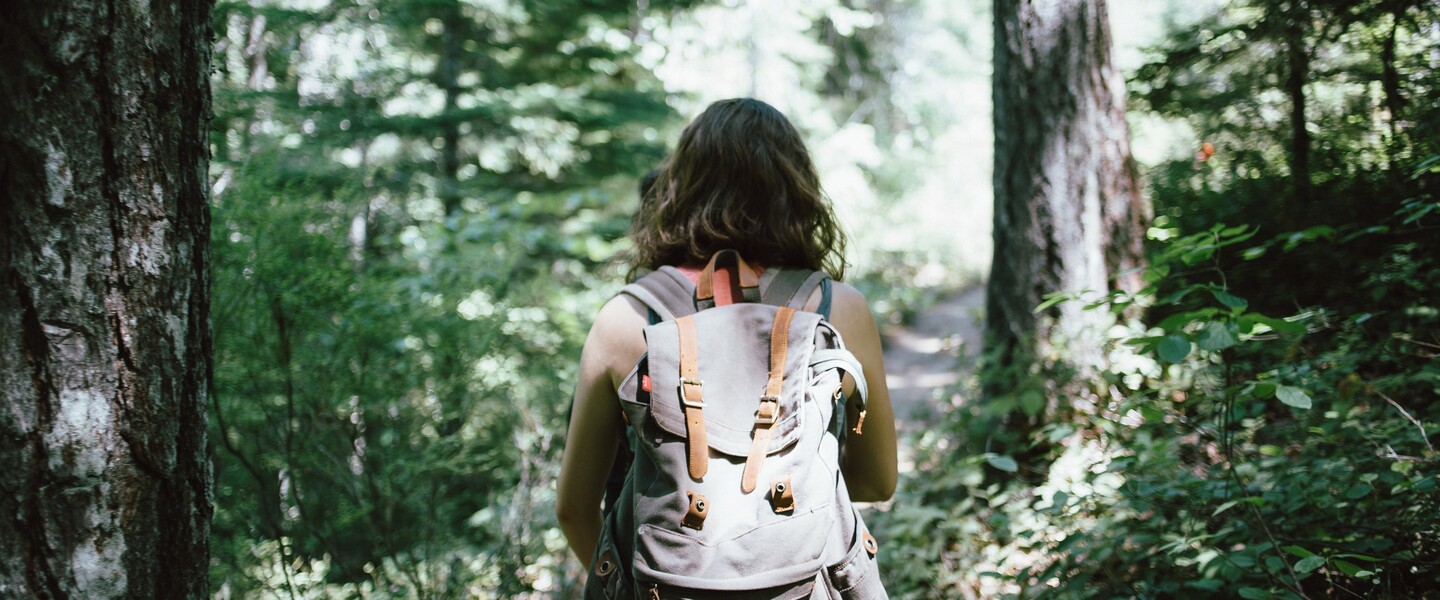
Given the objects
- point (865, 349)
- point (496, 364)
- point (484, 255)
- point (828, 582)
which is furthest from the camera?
point (484, 255)

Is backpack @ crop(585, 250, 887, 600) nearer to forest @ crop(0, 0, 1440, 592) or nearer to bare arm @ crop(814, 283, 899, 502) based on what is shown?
bare arm @ crop(814, 283, 899, 502)

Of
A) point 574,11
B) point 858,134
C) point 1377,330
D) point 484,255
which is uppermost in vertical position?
point 574,11

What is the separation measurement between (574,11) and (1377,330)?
296 inches

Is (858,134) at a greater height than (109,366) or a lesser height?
greater

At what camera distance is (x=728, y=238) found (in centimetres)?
176

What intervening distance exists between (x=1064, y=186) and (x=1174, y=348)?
1598mm

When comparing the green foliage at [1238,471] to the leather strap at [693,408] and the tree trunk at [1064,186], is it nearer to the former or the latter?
the tree trunk at [1064,186]

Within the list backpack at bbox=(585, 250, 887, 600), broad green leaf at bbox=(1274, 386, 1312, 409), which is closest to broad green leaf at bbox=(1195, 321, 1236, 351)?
broad green leaf at bbox=(1274, 386, 1312, 409)

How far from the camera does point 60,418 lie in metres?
1.33

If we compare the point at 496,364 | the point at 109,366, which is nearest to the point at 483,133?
the point at 496,364

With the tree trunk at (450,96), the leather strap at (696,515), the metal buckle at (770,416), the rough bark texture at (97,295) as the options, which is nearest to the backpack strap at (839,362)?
the metal buckle at (770,416)

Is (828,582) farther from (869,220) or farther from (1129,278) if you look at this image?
(869,220)

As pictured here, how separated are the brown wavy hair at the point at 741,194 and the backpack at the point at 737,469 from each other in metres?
0.20

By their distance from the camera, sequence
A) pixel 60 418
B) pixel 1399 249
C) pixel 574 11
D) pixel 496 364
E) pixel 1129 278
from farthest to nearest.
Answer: pixel 574 11 → pixel 496 364 → pixel 1129 278 → pixel 1399 249 → pixel 60 418
